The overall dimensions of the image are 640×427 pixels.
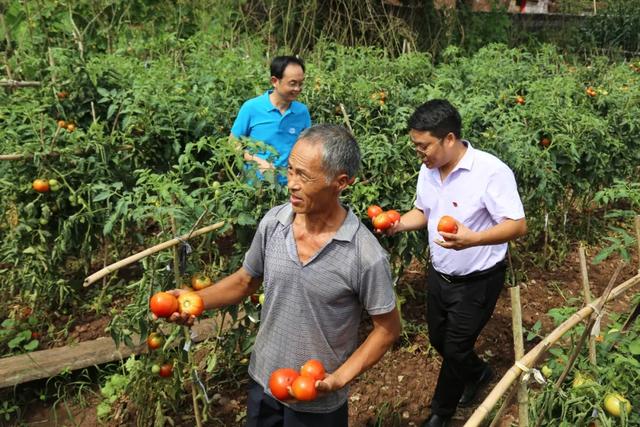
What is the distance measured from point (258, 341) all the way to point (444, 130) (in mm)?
1069

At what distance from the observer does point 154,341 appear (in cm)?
231

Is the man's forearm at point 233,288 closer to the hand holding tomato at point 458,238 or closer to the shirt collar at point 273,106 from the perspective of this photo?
the hand holding tomato at point 458,238

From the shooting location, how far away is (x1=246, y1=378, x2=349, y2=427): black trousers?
177 cm

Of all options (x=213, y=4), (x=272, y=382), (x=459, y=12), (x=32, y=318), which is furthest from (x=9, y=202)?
(x=459, y=12)

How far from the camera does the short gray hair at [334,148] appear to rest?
156cm

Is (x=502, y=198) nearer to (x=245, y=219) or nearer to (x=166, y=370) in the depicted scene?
(x=245, y=219)

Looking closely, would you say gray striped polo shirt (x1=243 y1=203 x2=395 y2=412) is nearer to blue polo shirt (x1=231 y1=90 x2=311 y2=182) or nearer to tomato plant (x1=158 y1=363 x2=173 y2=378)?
tomato plant (x1=158 y1=363 x2=173 y2=378)

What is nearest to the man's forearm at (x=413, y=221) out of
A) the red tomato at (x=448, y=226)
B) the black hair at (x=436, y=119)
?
the red tomato at (x=448, y=226)

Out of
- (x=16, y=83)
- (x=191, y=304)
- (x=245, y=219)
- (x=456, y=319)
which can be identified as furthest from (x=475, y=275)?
(x=16, y=83)

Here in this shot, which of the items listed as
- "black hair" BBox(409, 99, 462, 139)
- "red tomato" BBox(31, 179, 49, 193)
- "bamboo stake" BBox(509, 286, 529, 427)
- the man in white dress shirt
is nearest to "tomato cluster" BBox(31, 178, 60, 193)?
"red tomato" BBox(31, 179, 49, 193)

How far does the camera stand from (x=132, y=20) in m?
7.35

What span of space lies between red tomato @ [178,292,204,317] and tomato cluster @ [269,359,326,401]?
322 millimetres

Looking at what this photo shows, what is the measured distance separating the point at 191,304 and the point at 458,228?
3.42 feet

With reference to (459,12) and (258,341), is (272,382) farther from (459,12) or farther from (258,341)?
(459,12)
